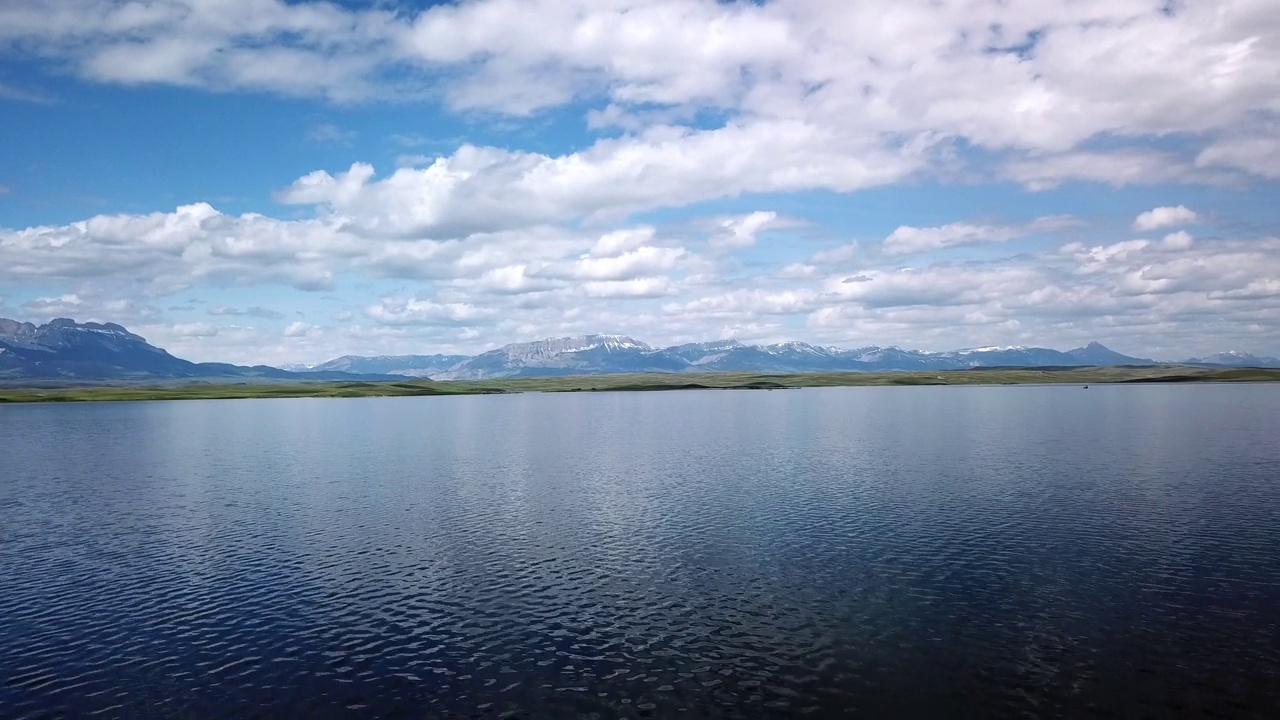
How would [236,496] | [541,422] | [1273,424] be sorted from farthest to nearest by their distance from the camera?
[541,422], [1273,424], [236,496]

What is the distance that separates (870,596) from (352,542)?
39.8 metres

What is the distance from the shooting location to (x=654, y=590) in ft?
158

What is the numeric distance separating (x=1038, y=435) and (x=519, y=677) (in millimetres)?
120295

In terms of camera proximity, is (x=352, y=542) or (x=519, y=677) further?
(x=352, y=542)

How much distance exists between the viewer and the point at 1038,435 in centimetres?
13125

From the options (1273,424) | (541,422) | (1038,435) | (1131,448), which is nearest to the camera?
(1131,448)

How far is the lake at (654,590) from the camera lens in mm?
34094

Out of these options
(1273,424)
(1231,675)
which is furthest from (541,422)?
(1231,675)

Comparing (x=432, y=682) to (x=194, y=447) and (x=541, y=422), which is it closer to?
(x=194, y=447)

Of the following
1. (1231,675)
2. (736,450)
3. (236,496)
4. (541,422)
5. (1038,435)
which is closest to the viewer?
(1231,675)

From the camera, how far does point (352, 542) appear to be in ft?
202

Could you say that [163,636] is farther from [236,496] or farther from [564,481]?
[564,481]

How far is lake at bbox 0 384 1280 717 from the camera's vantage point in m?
34.1

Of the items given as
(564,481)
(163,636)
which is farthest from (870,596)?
(564,481)
